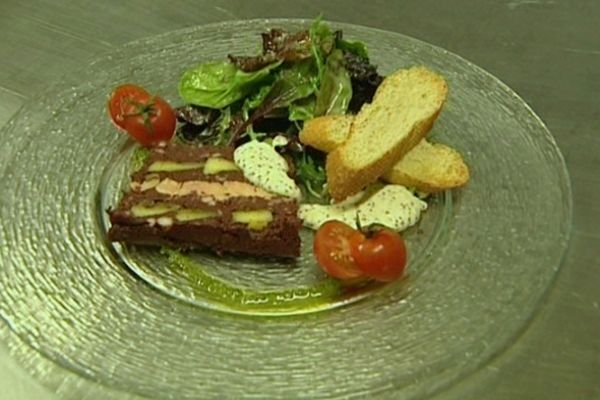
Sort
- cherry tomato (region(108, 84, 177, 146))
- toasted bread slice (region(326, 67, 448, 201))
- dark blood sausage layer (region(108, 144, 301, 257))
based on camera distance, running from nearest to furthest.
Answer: dark blood sausage layer (region(108, 144, 301, 257))
toasted bread slice (region(326, 67, 448, 201))
cherry tomato (region(108, 84, 177, 146))

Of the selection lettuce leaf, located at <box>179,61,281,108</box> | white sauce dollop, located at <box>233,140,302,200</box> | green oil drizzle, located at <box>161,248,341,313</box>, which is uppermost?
lettuce leaf, located at <box>179,61,281,108</box>

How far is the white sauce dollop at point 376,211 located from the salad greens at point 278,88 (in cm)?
20

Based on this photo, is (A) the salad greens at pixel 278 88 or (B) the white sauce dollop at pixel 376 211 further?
(A) the salad greens at pixel 278 88

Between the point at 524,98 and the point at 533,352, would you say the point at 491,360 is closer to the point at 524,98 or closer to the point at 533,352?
the point at 533,352

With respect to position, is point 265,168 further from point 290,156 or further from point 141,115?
point 141,115

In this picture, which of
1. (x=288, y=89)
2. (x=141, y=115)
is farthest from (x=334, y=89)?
(x=141, y=115)

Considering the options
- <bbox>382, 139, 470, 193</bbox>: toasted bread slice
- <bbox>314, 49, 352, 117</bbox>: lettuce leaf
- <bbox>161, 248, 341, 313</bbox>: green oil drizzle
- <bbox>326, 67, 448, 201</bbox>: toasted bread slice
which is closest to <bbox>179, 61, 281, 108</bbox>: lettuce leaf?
<bbox>314, 49, 352, 117</bbox>: lettuce leaf

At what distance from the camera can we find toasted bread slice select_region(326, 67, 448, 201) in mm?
1908

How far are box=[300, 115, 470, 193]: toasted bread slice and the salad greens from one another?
0.26ft

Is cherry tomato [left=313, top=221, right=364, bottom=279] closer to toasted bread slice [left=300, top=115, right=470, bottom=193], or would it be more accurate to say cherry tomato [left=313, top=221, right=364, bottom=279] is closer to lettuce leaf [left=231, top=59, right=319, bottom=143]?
toasted bread slice [left=300, top=115, right=470, bottom=193]

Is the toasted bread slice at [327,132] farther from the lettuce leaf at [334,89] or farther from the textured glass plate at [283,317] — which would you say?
the textured glass plate at [283,317]

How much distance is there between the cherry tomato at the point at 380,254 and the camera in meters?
1.66

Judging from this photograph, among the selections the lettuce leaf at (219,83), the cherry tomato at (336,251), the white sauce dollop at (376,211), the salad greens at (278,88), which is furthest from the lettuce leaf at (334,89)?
the cherry tomato at (336,251)

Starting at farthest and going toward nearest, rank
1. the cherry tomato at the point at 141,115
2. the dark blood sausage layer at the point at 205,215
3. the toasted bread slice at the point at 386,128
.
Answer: the cherry tomato at the point at 141,115 < the toasted bread slice at the point at 386,128 < the dark blood sausage layer at the point at 205,215
